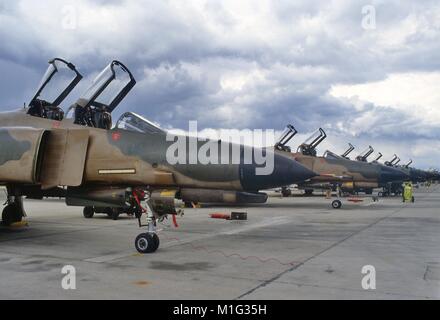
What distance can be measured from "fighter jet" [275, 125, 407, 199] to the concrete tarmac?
46.6 ft

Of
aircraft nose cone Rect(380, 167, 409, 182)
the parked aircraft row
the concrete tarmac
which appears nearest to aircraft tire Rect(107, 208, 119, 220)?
the concrete tarmac

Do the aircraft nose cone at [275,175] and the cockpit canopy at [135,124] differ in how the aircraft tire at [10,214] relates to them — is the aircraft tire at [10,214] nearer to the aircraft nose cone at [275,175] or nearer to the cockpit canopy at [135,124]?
the cockpit canopy at [135,124]

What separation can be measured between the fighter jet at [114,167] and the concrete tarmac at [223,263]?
976 mm

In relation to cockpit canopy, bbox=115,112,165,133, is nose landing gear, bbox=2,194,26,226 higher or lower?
lower

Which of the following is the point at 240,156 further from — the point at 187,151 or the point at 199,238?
the point at 199,238

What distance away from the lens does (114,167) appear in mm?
7973

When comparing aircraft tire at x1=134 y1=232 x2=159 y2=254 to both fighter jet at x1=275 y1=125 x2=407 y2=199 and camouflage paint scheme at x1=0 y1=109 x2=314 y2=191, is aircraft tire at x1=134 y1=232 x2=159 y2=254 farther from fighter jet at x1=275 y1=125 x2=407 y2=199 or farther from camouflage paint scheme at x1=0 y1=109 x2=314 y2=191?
fighter jet at x1=275 y1=125 x2=407 y2=199

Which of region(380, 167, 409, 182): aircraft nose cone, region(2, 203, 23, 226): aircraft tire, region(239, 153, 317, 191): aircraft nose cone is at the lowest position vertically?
region(2, 203, 23, 226): aircraft tire

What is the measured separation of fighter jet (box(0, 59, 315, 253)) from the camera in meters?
7.66

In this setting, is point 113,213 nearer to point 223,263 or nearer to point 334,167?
point 223,263

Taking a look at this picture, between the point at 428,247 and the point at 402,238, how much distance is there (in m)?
1.39

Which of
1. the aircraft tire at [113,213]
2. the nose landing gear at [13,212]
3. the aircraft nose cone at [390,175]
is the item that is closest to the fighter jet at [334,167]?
the aircraft nose cone at [390,175]
